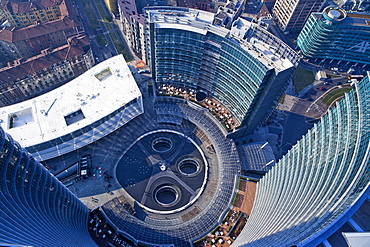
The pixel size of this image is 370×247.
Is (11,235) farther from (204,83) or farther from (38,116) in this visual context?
(204,83)

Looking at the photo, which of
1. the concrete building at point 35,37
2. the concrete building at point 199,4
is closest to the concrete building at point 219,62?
the concrete building at point 35,37

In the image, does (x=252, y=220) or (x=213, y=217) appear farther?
(x=213, y=217)

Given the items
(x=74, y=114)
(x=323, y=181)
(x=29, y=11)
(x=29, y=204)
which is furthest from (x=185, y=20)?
(x=29, y=11)

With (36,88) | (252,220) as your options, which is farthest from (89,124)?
(252,220)

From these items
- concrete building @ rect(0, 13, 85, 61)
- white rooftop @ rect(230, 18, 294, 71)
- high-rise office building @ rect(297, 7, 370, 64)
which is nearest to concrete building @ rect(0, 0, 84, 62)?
concrete building @ rect(0, 13, 85, 61)

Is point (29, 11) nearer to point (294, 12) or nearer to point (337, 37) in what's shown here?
point (294, 12)

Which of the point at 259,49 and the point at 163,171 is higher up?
the point at 259,49

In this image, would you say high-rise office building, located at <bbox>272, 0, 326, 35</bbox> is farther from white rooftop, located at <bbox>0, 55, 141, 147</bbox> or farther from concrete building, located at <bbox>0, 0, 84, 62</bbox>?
concrete building, located at <bbox>0, 0, 84, 62</bbox>
